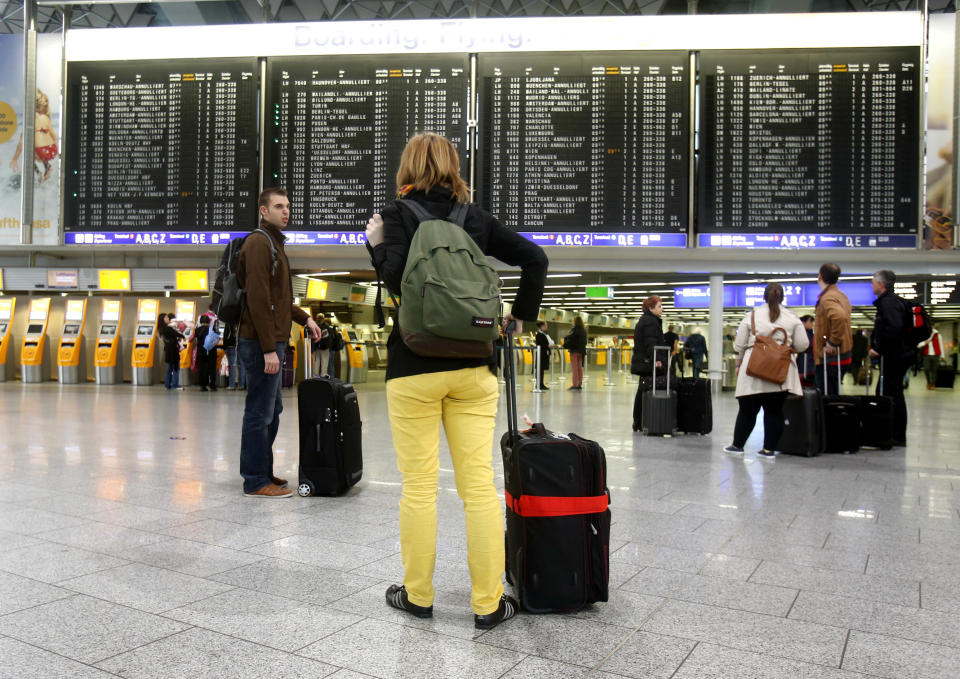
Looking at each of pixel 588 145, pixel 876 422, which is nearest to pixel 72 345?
pixel 588 145

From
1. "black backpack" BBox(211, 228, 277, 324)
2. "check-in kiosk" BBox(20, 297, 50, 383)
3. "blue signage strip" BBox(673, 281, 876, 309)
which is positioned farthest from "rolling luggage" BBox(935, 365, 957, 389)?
"check-in kiosk" BBox(20, 297, 50, 383)

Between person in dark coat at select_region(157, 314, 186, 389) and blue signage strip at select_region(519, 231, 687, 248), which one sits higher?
blue signage strip at select_region(519, 231, 687, 248)

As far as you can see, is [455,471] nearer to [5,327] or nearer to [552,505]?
[552,505]

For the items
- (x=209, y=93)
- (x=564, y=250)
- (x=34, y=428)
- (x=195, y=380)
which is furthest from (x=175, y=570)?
(x=195, y=380)

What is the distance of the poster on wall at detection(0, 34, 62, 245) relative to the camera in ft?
34.6

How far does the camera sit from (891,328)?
6.27 m

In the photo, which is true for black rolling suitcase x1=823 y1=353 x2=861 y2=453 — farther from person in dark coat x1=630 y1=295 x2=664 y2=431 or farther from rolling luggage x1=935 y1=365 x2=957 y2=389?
rolling luggage x1=935 y1=365 x2=957 y2=389

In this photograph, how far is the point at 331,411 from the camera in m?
3.97

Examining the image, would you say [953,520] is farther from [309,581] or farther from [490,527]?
[309,581]

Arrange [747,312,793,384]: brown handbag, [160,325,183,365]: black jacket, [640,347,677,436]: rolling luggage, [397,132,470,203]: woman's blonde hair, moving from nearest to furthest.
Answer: [397,132,470,203]: woman's blonde hair, [747,312,793,384]: brown handbag, [640,347,677,436]: rolling luggage, [160,325,183,365]: black jacket

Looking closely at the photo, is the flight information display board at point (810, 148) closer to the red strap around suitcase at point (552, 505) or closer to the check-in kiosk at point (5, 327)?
the red strap around suitcase at point (552, 505)

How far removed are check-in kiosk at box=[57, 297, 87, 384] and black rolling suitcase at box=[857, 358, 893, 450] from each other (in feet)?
47.6

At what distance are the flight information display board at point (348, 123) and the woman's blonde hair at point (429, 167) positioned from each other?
7373mm

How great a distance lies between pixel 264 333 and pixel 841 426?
188 inches
